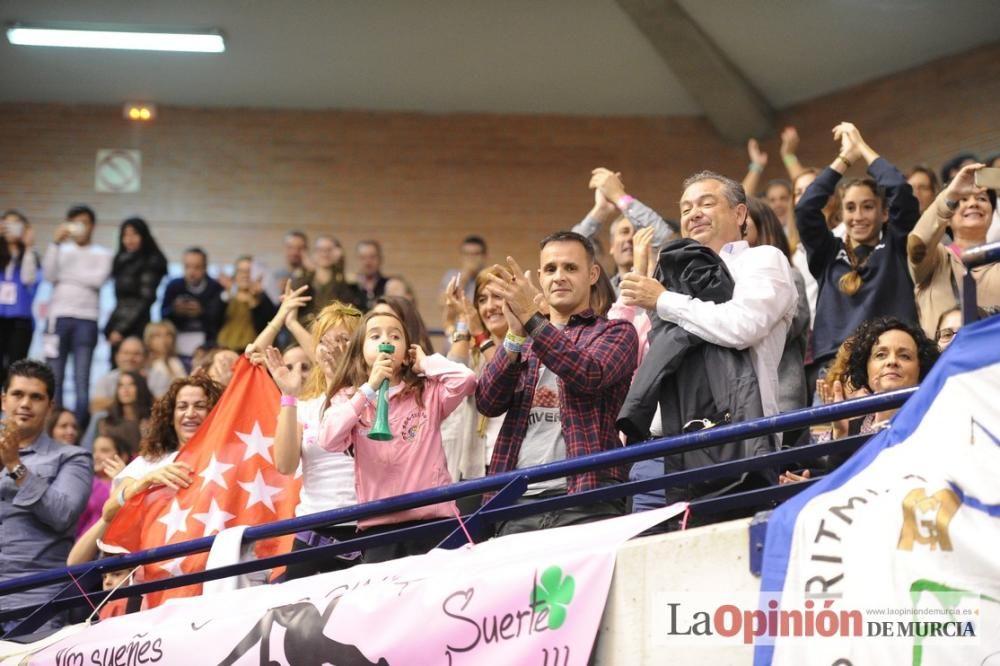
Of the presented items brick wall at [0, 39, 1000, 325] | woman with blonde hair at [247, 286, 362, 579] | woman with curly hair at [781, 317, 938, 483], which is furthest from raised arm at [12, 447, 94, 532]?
brick wall at [0, 39, 1000, 325]

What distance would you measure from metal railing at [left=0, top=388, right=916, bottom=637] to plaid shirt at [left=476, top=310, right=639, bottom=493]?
0.96ft

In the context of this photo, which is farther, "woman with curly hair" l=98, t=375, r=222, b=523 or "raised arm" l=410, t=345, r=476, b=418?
"woman with curly hair" l=98, t=375, r=222, b=523

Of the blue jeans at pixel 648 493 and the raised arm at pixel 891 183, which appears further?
the raised arm at pixel 891 183

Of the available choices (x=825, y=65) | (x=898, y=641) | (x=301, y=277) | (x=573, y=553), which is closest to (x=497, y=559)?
(x=573, y=553)

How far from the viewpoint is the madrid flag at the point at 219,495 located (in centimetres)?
602

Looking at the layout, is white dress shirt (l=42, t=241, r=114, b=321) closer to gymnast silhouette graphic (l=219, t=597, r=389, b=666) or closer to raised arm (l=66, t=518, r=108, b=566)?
raised arm (l=66, t=518, r=108, b=566)

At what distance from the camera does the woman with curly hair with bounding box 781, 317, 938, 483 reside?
15.8 ft

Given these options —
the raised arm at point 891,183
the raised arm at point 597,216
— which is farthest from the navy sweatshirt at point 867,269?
the raised arm at point 597,216

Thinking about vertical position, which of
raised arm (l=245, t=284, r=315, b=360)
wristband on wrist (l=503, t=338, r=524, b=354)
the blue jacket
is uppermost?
the blue jacket

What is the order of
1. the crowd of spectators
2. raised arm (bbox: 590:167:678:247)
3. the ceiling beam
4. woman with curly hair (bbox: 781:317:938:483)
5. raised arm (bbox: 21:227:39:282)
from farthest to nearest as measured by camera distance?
the ceiling beam → raised arm (bbox: 21:227:39:282) → raised arm (bbox: 590:167:678:247) → woman with curly hair (bbox: 781:317:938:483) → the crowd of spectators

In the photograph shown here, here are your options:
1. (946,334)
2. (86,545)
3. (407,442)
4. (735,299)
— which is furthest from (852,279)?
(86,545)

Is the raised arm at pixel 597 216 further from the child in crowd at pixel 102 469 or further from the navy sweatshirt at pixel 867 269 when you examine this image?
the child in crowd at pixel 102 469

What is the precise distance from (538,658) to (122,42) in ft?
31.8

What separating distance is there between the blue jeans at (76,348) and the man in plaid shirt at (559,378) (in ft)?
20.4
